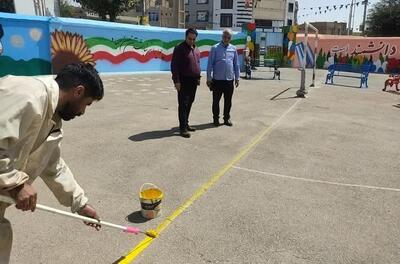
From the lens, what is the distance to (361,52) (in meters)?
27.5

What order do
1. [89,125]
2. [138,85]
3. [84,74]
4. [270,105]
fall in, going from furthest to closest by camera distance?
[138,85] → [270,105] → [89,125] → [84,74]

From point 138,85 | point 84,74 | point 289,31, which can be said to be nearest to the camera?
point 84,74

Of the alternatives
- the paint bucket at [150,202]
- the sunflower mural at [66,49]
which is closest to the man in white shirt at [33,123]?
the paint bucket at [150,202]

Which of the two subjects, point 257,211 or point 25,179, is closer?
point 25,179

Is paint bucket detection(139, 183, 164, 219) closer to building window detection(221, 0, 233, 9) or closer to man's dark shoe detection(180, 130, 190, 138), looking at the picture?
man's dark shoe detection(180, 130, 190, 138)

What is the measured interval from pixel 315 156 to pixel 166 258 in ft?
13.8

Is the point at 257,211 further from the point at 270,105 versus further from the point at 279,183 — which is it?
the point at 270,105

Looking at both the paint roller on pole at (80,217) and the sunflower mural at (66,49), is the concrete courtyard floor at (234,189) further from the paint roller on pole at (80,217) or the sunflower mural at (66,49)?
the sunflower mural at (66,49)

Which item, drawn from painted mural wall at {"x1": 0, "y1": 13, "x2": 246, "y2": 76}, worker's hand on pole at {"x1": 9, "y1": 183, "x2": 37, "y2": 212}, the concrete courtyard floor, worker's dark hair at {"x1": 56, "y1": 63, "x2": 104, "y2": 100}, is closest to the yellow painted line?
the concrete courtyard floor

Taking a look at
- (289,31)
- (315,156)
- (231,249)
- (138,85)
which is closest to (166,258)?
(231,249)

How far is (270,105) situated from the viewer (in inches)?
488

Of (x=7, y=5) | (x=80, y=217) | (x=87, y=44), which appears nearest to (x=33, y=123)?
(x=80, y=217)

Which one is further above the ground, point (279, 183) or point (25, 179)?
point (25, 179)

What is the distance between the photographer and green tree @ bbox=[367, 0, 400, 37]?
40.8 metres
